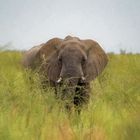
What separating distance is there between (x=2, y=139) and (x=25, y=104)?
58.9 inches

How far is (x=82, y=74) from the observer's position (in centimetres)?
812

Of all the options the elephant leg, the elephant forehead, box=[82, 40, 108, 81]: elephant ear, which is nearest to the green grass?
the elephant leg

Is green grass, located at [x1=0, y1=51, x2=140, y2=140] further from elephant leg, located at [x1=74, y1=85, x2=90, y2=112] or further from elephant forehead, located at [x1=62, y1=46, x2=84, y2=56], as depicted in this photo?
elephant forehead, located at [x1=62, y1=46, x2=84, y2=56]

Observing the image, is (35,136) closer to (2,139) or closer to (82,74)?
(2,139)

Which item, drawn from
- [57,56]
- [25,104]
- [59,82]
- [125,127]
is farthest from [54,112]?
[57,56]

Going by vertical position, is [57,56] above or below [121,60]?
above

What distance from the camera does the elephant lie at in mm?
8055

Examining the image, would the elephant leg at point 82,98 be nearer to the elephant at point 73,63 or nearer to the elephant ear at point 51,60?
the elephant at point 73,63

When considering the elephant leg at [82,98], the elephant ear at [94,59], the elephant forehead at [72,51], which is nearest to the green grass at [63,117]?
the elephant leg at [82,98]

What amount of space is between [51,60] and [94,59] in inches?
23.3

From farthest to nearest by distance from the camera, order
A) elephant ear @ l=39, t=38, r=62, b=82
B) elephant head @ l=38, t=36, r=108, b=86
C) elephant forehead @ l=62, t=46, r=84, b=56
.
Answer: elephant ear @ l=39, t=38, r=62, b=82 → elephant forehead @ l=62, t=46, r=84, b=56 → elephant head @ l=38, t=36, r=108, b=86

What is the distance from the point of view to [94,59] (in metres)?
8.97

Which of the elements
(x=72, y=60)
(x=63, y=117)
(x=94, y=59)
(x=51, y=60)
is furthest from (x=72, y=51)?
(x=63, y=117)

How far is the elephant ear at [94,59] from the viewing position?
8.59m
